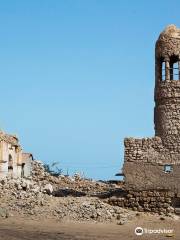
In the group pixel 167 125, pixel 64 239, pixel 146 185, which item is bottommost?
pixel 64 239

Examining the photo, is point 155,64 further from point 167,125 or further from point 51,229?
point 51,229

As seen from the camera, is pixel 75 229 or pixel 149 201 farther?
pixel 149 201

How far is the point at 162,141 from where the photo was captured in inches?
846

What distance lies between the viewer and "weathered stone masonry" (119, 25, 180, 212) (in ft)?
67.6

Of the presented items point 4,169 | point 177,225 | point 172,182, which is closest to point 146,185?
point 172,182

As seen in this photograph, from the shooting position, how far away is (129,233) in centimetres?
1703

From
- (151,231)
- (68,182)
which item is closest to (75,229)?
(151,231)

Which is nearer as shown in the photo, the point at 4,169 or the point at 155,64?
the point at 155,64

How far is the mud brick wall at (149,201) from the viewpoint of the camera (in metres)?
20.4

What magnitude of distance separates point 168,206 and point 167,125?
11.6ft

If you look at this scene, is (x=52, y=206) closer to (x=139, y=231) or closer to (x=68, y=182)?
(x=139, y=231)

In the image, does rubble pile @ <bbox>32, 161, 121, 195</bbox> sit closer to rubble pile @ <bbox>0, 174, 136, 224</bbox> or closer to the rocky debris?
the rocky debris

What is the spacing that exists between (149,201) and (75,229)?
164 inches

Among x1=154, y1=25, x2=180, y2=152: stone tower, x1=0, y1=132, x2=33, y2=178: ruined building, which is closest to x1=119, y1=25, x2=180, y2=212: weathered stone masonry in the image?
x1=154, y1=25, x2=180, y2=152: stone tower
